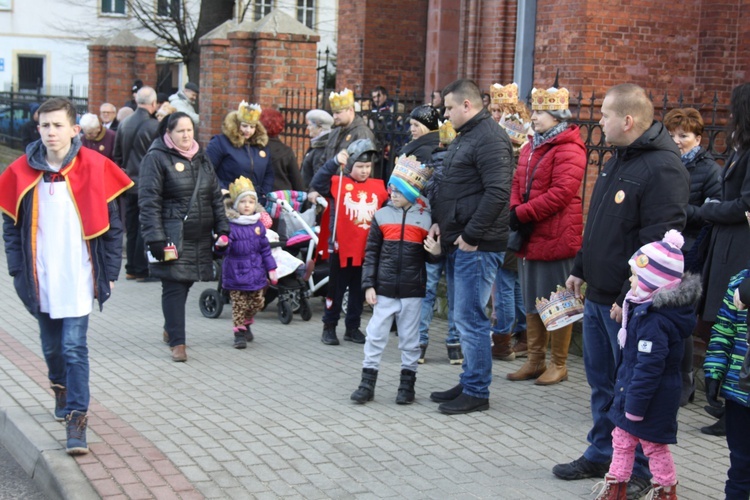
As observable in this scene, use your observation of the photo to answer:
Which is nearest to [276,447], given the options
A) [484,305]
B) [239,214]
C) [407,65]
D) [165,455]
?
[165,455]

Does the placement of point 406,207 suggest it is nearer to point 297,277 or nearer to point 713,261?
point 713,261

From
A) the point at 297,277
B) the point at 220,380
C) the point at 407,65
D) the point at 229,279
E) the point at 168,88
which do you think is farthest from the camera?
the point at 168,88

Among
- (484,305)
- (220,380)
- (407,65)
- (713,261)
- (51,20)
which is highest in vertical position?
(51,20)

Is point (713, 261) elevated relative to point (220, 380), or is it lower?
elevated

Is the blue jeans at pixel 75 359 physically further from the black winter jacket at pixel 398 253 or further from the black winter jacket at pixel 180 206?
the black winter jacket at pixel 180 206

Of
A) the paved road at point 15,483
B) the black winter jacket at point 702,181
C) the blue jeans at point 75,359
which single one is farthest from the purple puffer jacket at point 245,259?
the black winter jacket at point 702,181

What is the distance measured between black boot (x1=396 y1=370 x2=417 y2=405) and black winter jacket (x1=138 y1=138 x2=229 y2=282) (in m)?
1.99

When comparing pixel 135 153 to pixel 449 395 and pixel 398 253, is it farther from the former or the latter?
pixel 449 395

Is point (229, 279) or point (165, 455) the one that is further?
point (229, 279)

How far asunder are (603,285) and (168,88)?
36.9 m

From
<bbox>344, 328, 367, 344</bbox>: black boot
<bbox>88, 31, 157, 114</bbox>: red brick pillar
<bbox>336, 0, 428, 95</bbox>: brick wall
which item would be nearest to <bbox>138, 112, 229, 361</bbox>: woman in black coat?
<bbox>344, 328, 367, 344</bbox>: black boot

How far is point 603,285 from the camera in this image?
17.3 ft

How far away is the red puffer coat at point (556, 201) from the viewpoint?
7.18m

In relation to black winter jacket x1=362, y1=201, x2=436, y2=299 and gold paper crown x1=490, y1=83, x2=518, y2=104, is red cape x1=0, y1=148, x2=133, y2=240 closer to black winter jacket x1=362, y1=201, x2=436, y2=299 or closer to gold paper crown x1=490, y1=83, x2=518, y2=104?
black winter jacket x1=362, y1=201, x2=436, y2=299
